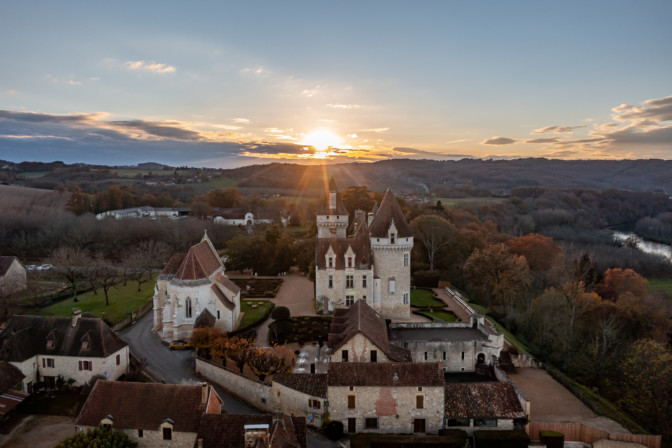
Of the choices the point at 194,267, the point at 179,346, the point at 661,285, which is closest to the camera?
the point at 179,346

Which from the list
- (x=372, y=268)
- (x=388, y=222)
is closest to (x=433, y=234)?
(x=388, y=222)

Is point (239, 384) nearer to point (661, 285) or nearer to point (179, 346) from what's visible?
point (179, 346)

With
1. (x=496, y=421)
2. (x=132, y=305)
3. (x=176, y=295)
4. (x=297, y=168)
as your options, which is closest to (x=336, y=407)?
(x=496, y=421)

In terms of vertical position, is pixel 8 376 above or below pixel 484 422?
above

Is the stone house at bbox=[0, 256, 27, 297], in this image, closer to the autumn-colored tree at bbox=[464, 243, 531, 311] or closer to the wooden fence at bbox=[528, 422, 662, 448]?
the wooden fence at bbox=[528, 422, 662, 448]

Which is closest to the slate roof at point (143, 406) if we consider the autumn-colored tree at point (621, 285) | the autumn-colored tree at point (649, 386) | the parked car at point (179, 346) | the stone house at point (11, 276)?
the parked car at point (179, 346)

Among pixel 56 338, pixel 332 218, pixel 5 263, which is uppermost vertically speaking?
pixel 332 218
